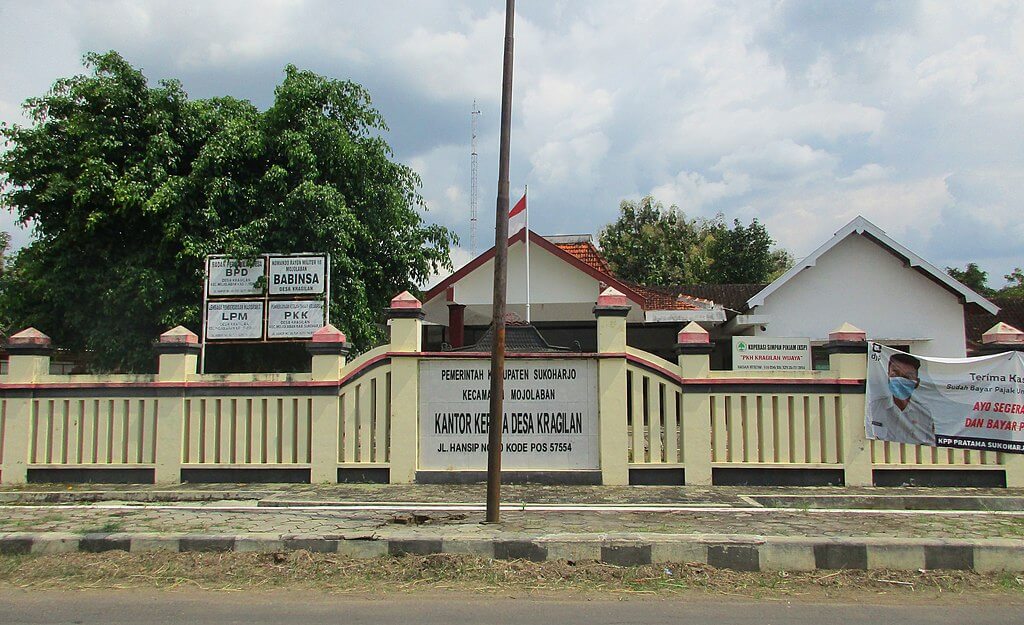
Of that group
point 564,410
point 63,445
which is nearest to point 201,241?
point 63,445

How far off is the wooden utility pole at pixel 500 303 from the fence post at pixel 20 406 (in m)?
6.88

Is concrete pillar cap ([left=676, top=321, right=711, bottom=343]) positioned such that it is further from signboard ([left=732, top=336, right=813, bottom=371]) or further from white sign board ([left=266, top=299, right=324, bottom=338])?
white sign board ([left=266, top=299, right=324, bottom=338])

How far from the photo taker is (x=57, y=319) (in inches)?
557

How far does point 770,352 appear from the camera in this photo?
11.5 m

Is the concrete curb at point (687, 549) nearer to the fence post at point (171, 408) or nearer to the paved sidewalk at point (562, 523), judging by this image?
the paved sidewalk at point (562, 523)

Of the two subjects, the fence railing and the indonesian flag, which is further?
the indonesian flag

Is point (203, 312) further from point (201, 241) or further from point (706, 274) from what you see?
point (706, 274)

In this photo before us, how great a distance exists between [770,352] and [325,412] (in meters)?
6.64

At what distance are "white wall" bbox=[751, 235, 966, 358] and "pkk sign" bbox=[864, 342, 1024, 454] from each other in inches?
297

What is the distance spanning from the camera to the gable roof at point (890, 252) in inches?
663

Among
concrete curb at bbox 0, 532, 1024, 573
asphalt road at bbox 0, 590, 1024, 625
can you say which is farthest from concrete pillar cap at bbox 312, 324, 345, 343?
asphalt road at bbox 0, 590, 1024, 625

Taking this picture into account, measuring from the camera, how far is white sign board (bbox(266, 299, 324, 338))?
12.2 meters

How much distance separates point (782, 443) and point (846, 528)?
2.67 m

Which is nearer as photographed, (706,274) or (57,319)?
(57,319)
